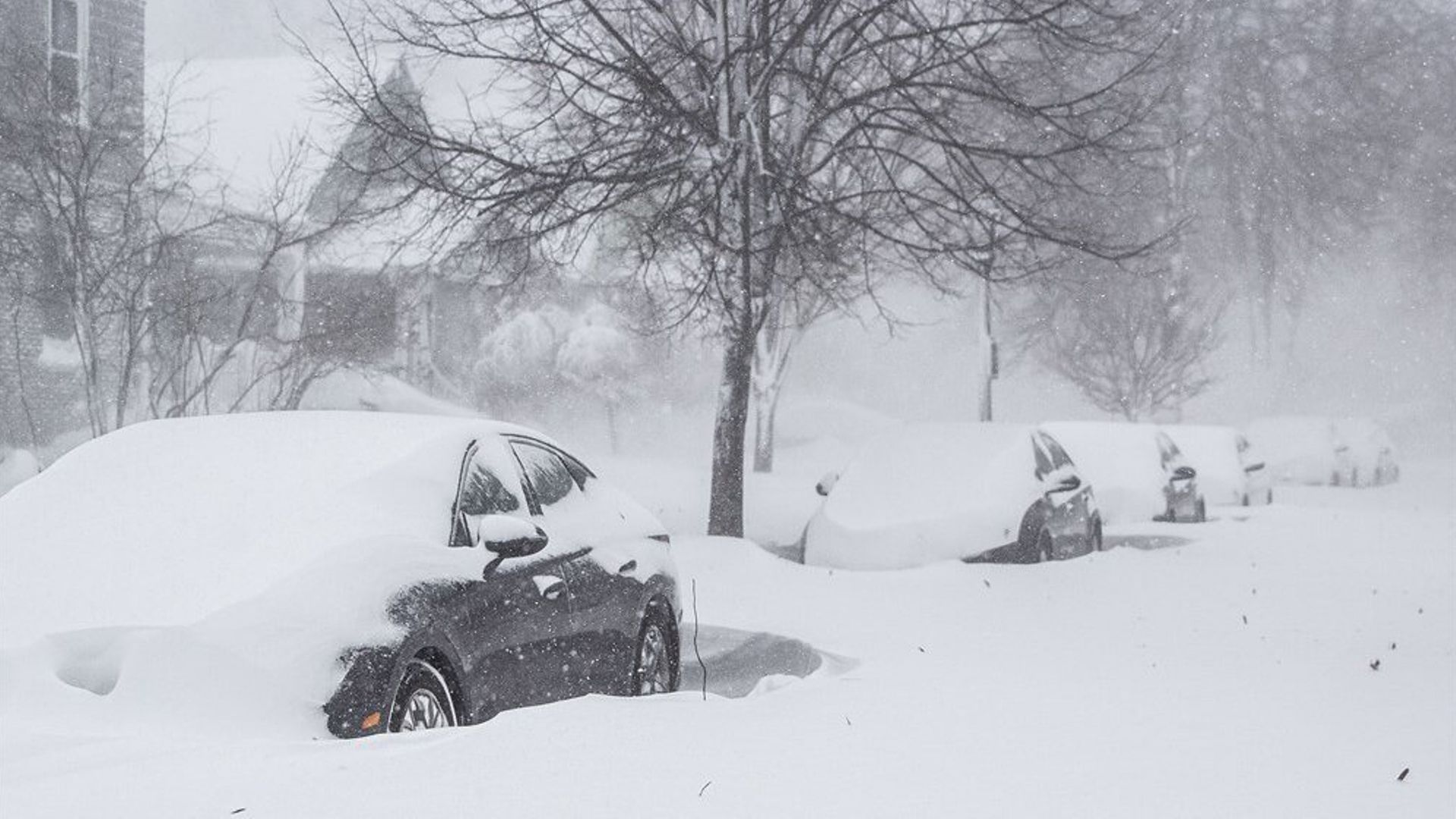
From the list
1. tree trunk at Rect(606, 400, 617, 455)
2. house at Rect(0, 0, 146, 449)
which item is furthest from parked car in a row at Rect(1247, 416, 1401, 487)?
house at Rect(0, 0, 146, 449)

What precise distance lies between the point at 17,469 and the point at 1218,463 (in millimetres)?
17354

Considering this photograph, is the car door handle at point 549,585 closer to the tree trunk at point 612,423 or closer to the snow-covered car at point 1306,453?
the snow-covered car at point 1306,453

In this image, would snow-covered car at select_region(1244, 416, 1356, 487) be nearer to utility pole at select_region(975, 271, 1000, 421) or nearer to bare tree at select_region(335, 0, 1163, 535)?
utility pole at select_region(975, 271, 1000, 421)

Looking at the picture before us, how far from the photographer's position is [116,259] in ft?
51.1

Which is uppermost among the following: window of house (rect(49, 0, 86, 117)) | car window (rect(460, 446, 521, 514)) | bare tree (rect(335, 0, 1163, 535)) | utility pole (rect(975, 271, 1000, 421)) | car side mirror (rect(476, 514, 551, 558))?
window of house (rect(49, 0, 86, 117))

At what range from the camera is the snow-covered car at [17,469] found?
1900 cm

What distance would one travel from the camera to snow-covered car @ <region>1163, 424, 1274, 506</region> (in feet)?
76.9

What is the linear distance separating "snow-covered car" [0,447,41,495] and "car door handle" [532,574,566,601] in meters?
14.9

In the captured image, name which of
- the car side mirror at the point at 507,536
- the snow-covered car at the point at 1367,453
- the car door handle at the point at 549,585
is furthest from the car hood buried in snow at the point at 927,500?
the snow-covered car at the point at 1367,453

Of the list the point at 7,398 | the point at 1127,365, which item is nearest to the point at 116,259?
the point at 7,398

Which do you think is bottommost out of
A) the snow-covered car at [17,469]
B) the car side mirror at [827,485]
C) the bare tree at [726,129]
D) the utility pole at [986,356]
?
the snow-covered car at [17,469]

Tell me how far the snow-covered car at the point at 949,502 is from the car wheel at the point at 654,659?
4.96 meters

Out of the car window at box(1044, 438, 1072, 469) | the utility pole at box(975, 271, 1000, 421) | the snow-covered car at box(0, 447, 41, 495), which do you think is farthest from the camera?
the utility pole at box(975, 271, 1000, 421)

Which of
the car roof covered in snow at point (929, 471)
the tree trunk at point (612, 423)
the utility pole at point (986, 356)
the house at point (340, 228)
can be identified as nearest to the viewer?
the car roof covered in snow at point (929, 471)
